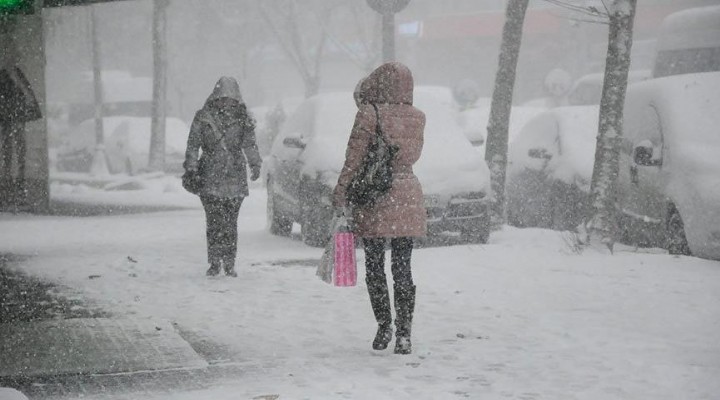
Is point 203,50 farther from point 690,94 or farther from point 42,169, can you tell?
point 690,94

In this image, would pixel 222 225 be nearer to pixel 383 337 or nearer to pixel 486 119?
pixel 383 337

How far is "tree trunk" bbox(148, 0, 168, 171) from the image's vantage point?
2988cm

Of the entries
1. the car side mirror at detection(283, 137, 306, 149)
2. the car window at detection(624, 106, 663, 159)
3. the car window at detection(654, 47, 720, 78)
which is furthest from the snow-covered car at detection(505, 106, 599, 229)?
the car window at detection(654, 47, 720, 78)

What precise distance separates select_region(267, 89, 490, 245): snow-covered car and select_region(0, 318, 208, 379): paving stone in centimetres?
448

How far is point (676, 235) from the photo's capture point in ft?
35.3

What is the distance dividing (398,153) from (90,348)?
2.30 m

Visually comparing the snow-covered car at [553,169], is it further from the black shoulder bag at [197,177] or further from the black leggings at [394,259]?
the black leggings at [394,259]

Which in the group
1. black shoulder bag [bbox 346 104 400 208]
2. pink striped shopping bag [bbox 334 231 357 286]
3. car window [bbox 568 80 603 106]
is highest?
car window [bbox 568 80 603 106]

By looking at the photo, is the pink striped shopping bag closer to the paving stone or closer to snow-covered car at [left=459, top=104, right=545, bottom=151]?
the paving stone

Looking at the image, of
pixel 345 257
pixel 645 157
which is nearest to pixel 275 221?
pixel 645 157

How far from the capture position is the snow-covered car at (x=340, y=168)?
11891 mm

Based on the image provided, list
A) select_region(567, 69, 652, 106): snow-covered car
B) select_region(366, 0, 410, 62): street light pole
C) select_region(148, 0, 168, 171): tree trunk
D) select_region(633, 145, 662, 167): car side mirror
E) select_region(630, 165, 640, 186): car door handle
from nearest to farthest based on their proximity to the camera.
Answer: select_region(633, 145, 662, 167): car side mirror < select_region(630, 165, 640, 186): car door handle < select_region(366, 0, 410, 62): street light pole < select_region(567, 69, 652, 106): snow-covered car < select_region(148, 0, 168, 171): tree trunk

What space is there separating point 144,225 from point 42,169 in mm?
2570

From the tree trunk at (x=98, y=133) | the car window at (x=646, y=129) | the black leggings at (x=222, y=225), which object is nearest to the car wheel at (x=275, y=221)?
the black leggings at (x=222, y=225)
